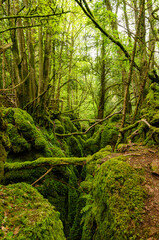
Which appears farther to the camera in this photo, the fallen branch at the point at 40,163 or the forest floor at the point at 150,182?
the fallen branch at the point at 40,163

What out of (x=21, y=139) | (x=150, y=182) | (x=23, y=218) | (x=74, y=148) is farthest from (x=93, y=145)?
(x=23, y=218)

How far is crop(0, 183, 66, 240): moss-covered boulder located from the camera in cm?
141

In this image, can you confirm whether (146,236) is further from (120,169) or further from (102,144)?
(102,144)

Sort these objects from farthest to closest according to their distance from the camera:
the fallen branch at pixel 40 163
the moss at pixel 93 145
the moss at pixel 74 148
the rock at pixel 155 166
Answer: the moss at pixel 74 148, the moss at pixel 93 145, the fallen branch at pixel 40 163, the rock at pixel 155 166

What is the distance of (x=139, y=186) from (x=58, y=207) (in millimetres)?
3158

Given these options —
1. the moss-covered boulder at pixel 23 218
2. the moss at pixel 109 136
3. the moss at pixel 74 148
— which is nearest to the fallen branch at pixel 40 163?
the moss-covered boulder at pixel 23 218

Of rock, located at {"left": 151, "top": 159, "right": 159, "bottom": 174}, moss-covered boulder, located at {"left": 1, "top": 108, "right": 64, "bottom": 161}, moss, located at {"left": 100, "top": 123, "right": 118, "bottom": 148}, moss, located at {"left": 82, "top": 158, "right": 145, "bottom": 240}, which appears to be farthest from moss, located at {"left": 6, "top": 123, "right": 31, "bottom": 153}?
moss, located at {"left": 100, "top": 123, "right": 118, "bottom": 148}

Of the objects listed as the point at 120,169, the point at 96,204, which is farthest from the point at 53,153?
the point at 120,169

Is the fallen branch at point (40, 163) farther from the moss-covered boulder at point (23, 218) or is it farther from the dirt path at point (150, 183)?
the dirt path at point (150, 183)

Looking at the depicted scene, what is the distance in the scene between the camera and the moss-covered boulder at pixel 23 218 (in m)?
1.41

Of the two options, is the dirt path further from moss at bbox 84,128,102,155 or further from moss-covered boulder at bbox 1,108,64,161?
moss at bbox 84,128,102,155

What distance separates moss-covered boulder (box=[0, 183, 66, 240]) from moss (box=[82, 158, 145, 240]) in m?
0.68

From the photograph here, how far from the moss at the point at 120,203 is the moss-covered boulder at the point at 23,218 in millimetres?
676

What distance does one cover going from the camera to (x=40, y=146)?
514 centimetres
